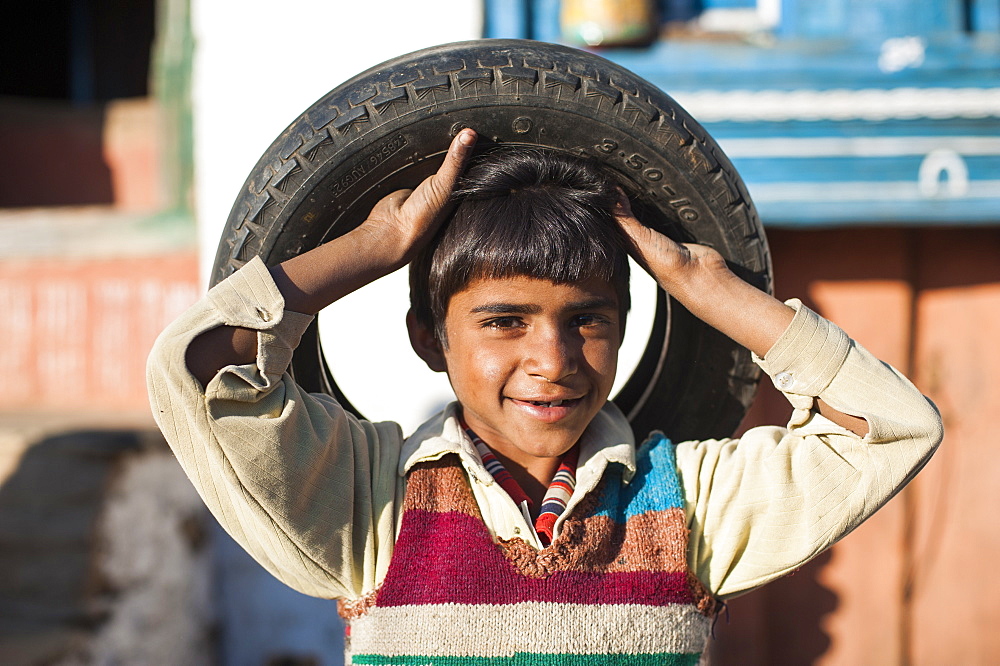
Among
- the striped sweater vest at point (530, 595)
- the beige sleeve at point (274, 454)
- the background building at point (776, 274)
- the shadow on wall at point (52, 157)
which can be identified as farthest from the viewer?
the shadow on wall at point (52, 157)

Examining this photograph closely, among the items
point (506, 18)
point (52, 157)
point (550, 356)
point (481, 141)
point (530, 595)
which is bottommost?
point (530, 595)

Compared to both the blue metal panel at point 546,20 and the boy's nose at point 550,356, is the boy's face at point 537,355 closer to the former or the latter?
the boy's nose at point 550,356

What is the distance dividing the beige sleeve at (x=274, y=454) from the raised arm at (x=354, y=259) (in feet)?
Answer: 0.09

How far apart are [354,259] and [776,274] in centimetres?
269

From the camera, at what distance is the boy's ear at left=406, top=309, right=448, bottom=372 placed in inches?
64.0

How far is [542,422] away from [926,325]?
287 cm

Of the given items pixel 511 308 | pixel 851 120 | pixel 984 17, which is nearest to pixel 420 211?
pixel 511 308

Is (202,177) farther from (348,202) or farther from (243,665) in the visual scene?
(348,202)

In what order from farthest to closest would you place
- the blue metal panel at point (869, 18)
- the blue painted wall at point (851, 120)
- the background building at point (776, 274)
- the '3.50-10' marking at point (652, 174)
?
1. the blue metal panel at point (869, 18)
2. the blue painted wall at point (851, 120)
3. the background building at point (776, 274)
4. the '3.50-10' marking at point (652, 174)

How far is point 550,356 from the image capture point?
140 cm

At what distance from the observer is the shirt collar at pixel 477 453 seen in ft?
4.70

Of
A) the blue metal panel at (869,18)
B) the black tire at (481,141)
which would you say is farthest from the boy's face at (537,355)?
the blue metal panel at (869,18)

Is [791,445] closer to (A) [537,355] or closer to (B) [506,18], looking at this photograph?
(A) [537,355]

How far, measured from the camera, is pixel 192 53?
11.9 ft
